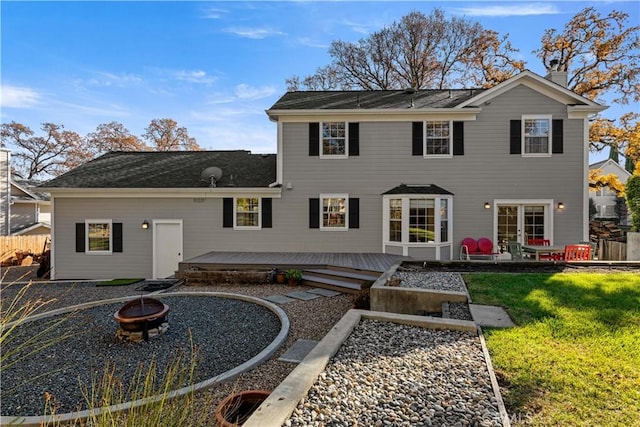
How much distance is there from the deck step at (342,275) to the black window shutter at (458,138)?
630 cm

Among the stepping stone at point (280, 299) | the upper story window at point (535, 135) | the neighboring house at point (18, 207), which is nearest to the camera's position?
the stepping stone at point (280, 299)

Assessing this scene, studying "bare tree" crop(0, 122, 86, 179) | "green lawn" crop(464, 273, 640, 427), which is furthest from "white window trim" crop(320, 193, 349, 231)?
"bare tree" crop(0, 122, 86, 179)

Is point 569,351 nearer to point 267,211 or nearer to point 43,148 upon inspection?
point 267,211

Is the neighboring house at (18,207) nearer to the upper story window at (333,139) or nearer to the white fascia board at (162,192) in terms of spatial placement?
the white fascia board at (162,192)

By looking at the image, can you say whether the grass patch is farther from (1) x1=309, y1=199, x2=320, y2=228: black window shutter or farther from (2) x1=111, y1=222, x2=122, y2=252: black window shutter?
(1) x1=309, y1=199, x2=320, y2=228: black window shutter

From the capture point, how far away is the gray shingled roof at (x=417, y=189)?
11.5 m

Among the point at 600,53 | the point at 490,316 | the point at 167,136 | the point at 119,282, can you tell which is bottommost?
the point at 119,282

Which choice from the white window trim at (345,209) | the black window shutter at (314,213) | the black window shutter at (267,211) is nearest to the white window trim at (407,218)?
the white window trim at (345,209)

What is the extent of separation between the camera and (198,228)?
12672 millimetres

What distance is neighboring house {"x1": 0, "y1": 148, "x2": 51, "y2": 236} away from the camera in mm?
21062

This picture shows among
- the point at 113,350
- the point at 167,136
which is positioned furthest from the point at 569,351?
the point at 167,136

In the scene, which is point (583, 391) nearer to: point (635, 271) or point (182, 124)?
point (635, 271)

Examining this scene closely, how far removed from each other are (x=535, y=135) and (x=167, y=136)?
32.0 metres

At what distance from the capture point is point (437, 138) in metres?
12.2
